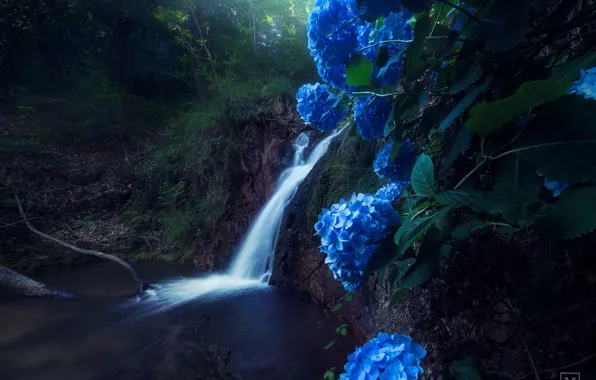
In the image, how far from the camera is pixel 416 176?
Answer: 69cm

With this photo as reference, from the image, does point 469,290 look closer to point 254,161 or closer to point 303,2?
point 254,161

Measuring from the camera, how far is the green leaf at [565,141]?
50 cm

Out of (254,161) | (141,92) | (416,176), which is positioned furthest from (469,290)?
(141,92)

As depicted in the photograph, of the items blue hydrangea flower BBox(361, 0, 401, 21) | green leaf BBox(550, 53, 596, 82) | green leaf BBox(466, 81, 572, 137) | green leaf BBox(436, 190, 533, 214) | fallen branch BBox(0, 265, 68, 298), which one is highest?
blue hydrangea flower BBox(361, 0, 401, 21)

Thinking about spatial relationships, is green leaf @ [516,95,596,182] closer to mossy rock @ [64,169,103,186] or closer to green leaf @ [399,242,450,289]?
green leaf @ [399,242,450,289]

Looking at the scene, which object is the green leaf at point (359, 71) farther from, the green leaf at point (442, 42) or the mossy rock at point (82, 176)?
the mossy rock at point (82, 176)

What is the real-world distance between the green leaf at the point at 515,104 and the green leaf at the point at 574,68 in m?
0.11

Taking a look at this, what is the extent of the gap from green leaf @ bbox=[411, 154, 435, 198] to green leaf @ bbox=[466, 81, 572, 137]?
13 cm

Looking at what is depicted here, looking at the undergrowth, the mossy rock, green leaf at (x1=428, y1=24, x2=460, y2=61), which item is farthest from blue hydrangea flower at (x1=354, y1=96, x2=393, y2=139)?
the mossy rock

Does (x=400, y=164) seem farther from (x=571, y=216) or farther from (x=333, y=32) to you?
(x=571, y=216)

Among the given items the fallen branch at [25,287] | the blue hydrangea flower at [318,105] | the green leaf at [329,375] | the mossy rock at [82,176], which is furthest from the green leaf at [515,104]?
the mossy rock at [82,176]

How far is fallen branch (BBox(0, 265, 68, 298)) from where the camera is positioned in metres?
4.05

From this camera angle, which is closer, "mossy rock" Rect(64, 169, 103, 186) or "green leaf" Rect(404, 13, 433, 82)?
"green leaf" Rect(404, 13, 433, 82)

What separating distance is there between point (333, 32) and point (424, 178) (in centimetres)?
58
